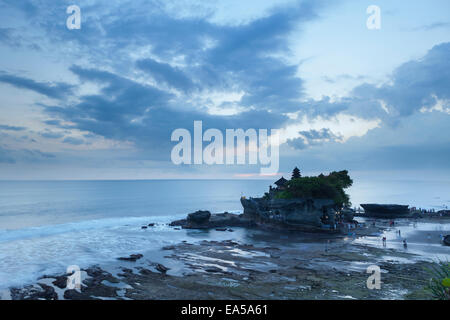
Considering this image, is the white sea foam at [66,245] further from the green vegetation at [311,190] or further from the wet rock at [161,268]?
the green vegetation at [311,190]

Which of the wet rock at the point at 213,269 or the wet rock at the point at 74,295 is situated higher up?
the wet rock at the point at 74,295

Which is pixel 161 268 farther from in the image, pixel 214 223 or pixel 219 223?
pixel 219 223

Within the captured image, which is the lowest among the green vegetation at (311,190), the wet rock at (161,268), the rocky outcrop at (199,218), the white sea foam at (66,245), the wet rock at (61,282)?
the white sea foam at (66,245)

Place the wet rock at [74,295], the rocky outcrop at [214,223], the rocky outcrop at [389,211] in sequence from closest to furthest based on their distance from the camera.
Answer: the wet rock at [74,295] < the rocky outcrop at [214,223] < the rocky outcrop at [389,211]

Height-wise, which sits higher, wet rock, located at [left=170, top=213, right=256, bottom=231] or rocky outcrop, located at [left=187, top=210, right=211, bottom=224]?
rocky outcrop, located at [left=187, top=210, right=211, bottom=224]

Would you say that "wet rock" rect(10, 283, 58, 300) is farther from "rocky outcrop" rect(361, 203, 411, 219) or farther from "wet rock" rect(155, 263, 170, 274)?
"rocky outcrop" rect(361, 203, 411, 219)

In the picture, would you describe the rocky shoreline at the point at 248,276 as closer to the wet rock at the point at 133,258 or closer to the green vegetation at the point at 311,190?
the wet rock at the point at 133,258

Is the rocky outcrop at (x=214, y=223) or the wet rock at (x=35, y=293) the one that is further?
the rocky outcrop at (x=214, y=223)

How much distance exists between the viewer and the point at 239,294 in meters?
19.9

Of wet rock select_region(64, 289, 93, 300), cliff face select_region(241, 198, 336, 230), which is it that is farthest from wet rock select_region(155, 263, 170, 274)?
cliff face select_region(241, 198, 336, 230)

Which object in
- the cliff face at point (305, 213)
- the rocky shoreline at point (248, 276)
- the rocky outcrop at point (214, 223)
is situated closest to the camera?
the rocky shoreline at point (248, 276)

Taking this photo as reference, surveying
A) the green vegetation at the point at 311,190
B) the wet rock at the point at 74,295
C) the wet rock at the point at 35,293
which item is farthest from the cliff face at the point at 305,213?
the wet rock at the point at 35,293
